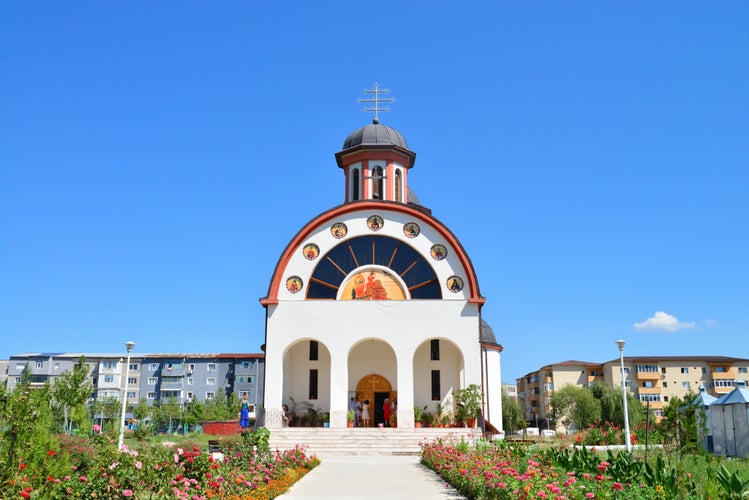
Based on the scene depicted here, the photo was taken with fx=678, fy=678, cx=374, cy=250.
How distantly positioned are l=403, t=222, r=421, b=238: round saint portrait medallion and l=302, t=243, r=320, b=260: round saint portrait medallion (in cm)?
344

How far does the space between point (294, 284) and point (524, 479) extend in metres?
17.8

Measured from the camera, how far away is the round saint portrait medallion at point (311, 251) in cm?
2589

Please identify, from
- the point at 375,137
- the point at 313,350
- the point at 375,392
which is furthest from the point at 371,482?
the point at 375,137

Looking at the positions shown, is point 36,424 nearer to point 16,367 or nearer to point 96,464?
point 96,464

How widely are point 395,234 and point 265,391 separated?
7.59 meters

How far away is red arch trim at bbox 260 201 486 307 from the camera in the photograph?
2533cm

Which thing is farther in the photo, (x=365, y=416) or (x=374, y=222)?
(x=374, y=222)

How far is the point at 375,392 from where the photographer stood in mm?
26000

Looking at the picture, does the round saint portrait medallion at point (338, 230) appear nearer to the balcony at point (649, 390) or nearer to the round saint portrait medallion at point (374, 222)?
the round saint portrait medallion at point (374, 222)

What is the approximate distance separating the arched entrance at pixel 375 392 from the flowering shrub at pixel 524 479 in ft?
38.2

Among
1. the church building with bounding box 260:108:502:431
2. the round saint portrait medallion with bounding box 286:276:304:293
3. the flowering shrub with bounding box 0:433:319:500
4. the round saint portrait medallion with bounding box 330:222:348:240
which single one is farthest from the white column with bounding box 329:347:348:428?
the flowering shrub with bounding box 0:433:319:500

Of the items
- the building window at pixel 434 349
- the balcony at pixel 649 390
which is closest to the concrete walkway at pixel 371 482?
the building window at pixel 434 349

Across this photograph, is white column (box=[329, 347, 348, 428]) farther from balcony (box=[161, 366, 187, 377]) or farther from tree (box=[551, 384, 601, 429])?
balcony (box=[161, 366, 187, 377])

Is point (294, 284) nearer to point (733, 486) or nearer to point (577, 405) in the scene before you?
point (733, 486)
